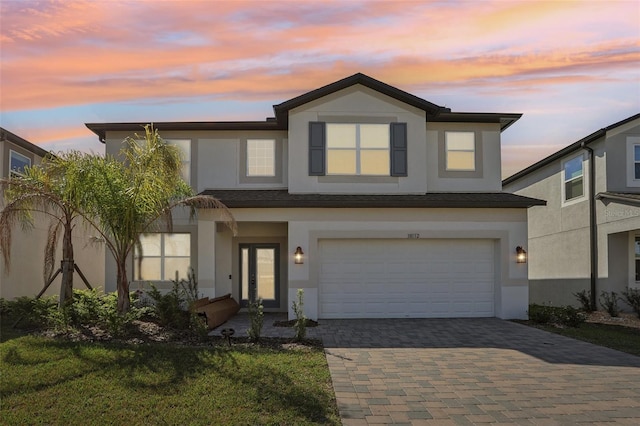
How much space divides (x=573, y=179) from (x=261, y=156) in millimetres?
11718

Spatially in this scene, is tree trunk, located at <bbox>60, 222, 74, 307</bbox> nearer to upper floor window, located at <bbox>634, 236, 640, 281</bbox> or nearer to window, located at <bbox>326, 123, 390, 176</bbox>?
window, located at <bbox>326, 123, 390, 176</bbox>

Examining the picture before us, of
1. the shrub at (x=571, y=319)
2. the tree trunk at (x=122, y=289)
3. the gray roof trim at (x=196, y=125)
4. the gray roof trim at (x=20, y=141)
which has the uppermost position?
the gray roof trim at (x=196, y=125)

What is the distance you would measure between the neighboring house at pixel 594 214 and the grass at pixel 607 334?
3484mm

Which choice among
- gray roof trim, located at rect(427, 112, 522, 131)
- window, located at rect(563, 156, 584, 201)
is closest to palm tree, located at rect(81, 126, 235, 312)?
gray roof trim, located at rect(427, 112, 522, 131)

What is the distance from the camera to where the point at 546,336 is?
40.7 feet

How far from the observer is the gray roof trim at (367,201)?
14727 millimetres

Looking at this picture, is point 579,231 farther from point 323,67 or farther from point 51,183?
point 51,183

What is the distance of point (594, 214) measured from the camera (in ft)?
59.4

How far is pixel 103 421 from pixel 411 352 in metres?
5.96

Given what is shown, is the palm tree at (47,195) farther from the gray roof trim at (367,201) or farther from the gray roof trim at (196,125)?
the gray roof trim at (196,125)

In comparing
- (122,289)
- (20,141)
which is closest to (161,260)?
(122,289)

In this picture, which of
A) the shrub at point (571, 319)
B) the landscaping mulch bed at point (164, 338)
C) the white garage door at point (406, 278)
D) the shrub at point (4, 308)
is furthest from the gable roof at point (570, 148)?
the shrub at point (4, 308)

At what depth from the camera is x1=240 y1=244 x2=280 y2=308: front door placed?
17.0 metres

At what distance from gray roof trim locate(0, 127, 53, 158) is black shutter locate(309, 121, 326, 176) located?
7.77 m
